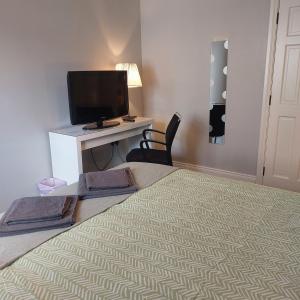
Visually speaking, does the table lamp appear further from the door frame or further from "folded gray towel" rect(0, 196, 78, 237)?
"folded gray towel" rect(0, 196, 78, 237)

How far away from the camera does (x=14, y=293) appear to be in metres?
0.99

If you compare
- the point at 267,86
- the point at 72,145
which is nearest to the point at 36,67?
the point at 72,145

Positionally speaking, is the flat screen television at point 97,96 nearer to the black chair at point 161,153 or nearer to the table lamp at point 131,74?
the table lamp at point 131,74

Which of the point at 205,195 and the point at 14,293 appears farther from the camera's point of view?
the point at 205,195

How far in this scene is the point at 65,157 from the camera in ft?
9.43

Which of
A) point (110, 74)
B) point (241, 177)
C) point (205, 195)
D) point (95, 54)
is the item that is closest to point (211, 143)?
point (241, 177)

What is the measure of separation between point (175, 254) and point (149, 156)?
2066 millimetres

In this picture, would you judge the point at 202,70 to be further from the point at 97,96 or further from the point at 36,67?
the point at 36,67

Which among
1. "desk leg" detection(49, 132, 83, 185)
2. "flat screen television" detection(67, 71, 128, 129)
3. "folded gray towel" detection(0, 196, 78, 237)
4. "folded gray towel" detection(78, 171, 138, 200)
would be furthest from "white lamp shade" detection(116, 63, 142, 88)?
"folded gray towel" detection(0, 196, 78, 237)

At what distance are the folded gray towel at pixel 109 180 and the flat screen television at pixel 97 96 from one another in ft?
4.06

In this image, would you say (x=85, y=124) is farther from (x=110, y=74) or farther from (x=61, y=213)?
(x=61, y=213)

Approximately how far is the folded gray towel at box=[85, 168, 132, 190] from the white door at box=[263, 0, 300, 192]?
1.85 m

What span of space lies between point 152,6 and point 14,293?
3.68 meters

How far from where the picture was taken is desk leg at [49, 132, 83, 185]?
2752 millimetres
